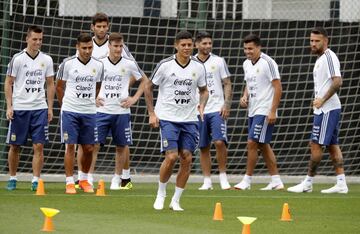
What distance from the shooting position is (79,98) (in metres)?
16.0

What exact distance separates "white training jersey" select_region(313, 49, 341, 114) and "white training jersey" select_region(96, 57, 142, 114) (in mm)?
→ 2438

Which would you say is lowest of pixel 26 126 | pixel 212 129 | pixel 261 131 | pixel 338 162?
pixel 26 126

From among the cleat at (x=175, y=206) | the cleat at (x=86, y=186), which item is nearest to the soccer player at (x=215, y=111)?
the cleat at (x=86, y=186)

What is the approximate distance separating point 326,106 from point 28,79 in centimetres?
399

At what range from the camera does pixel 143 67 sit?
19531mm

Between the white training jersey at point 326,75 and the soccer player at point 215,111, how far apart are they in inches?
53.7

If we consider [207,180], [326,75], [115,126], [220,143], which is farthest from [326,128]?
[115,126]

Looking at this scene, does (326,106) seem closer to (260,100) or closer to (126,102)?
(260,100)

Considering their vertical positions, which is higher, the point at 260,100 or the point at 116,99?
the point at 260,100

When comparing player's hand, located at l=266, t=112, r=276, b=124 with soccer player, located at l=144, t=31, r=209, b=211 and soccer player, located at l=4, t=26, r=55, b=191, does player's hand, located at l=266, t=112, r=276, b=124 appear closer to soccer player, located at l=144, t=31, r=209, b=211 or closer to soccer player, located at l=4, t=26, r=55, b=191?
soccer player, located at l=4, t=26, r=55, b=191

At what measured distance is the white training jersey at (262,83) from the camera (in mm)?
17172

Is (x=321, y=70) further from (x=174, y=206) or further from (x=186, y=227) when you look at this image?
(x=186, y=227)

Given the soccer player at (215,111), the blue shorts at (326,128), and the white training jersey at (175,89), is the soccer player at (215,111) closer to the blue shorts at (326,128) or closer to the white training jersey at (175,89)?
the blue shorts at (326,128)

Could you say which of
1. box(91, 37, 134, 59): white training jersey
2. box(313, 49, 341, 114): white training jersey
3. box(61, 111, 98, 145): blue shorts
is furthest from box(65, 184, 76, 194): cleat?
box(313, 49, 341, 114): white training jersey
